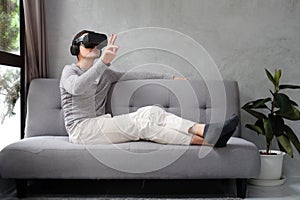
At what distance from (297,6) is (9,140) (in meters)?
2.41

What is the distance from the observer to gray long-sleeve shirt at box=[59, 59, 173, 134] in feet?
8.27

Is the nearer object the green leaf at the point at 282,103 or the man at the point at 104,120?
the man at the point at 104,120

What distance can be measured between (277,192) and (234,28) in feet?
4.28

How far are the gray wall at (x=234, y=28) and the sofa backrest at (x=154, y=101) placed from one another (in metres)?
0.30

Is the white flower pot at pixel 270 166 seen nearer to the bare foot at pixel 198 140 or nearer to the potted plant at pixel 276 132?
the potted plant at pixel 276 132

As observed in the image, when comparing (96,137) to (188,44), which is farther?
(188,44)

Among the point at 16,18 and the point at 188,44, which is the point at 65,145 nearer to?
the point at 16,18

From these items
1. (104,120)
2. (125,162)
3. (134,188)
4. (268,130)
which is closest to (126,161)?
(125,162)

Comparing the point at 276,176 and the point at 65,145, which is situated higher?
the point at 65,145

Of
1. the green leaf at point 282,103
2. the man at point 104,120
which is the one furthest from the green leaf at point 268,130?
the man at point 104,120

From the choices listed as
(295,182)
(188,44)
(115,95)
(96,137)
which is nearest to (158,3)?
(188,44)

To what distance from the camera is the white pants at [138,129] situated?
251 centimetres

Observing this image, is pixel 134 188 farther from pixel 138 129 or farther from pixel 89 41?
pixel 89 41

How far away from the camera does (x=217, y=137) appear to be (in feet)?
7.84
